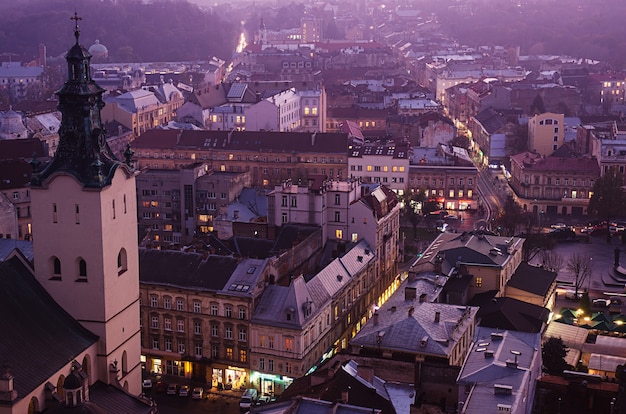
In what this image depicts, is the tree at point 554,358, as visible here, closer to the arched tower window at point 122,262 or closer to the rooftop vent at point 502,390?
the rooftop vent at point 502,390

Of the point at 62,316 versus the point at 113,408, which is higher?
the point at 62,316

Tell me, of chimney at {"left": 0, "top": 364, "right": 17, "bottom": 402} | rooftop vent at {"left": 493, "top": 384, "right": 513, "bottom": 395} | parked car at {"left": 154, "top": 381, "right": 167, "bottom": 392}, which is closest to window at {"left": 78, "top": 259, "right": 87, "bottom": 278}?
chimney at {"left": 0, "top": 364, "right": 17, "bottom": 402}

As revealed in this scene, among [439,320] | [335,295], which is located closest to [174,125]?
[335,295]

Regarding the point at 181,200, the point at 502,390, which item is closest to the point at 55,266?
the point at 502,390

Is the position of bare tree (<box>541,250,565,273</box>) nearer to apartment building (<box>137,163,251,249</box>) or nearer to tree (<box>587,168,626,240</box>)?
tree (<box>587,168,626,240</box>)

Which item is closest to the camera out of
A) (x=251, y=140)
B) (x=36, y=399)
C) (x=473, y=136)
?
(x=36, y=399)

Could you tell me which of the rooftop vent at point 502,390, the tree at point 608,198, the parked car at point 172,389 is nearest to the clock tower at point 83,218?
the parked car at point 172,389

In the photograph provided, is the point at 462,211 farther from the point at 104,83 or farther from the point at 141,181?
the point at 104,83
